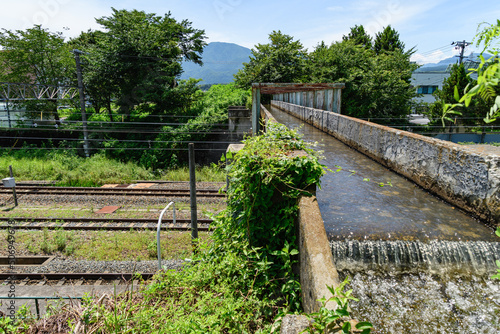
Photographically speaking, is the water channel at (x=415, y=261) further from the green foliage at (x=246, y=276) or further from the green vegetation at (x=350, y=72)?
the green vegetation at (x=350, y=72)

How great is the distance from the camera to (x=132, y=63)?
26.2 meters

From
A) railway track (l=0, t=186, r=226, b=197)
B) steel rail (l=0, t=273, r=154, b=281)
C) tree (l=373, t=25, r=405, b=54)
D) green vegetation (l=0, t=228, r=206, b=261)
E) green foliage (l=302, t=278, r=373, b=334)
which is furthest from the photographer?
tree (l=373, t=25, r=405, b=54)

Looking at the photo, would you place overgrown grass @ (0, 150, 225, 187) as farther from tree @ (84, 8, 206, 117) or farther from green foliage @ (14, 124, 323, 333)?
green foliage @ (14, 124, 323, 333)

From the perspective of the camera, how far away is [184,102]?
27.6m

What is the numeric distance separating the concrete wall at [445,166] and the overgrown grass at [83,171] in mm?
12828

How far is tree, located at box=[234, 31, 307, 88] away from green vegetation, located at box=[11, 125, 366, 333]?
27.4 meters

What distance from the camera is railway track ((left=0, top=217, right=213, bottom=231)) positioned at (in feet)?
39.3

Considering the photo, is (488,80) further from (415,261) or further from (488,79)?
(415,261)

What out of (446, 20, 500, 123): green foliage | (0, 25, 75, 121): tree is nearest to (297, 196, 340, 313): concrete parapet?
(446, 20, 500, 123): green foliage

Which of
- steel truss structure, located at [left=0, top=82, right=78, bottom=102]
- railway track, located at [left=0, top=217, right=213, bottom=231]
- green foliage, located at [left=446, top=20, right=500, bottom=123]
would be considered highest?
steel truss structure, located at [left=0, top=82, right=78, bottom=102]

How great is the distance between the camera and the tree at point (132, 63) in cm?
2591

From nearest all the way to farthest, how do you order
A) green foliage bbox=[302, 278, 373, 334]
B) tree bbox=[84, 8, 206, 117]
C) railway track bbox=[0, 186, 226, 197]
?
green foliage bbox=[302, 278, 373, 334] < railway track bbox=[0, 186, 226, 197] < tree bbox=[84, 8, 206, 117]

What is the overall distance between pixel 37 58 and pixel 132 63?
31.8ft

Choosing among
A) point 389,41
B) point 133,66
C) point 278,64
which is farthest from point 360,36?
point 133,66
